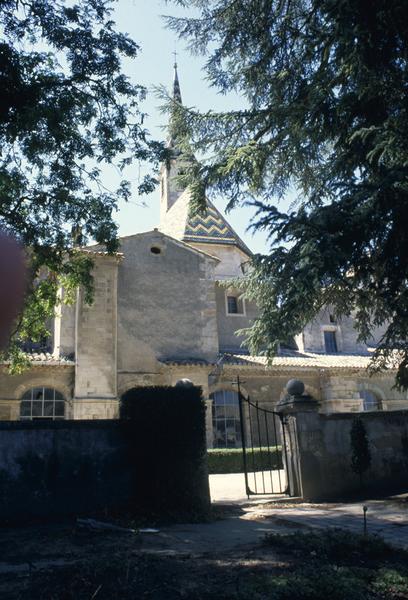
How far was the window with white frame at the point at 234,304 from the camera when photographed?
79.9 ft

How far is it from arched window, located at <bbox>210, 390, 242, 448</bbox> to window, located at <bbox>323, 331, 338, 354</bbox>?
7628mm

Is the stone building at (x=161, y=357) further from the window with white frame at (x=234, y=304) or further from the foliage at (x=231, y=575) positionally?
the foliage at (x=231, y=575)

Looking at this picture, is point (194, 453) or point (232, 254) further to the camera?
point (232, 254)

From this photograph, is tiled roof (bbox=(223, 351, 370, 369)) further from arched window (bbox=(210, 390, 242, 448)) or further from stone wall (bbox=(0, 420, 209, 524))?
stone wall (bbox=(0, 420, 209, 524))

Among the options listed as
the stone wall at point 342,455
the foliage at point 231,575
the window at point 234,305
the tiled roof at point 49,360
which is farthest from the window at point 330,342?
the foliage at point 231,575

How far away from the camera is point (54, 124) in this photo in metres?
8.49

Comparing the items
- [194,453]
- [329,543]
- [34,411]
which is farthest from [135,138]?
[34,411]

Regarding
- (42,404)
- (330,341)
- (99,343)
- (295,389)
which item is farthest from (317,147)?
(330,341)

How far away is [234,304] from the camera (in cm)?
2469

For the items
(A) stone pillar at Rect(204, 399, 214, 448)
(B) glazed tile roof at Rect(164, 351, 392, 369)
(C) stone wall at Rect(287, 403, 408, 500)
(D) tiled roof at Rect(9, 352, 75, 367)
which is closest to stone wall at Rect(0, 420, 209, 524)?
(C) stone wall at Rect(287, 403, 408, 500)

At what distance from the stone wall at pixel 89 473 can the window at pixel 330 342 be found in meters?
19.2

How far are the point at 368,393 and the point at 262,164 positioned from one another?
52.8 ft

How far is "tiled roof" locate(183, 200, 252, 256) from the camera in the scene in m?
27.8

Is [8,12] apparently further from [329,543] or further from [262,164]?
[329,543]
